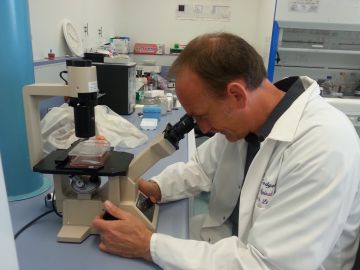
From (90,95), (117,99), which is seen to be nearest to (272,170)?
(90,95)

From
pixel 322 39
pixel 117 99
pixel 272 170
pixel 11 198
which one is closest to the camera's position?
pixel 272 170

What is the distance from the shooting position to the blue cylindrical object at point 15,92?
975 millimetres

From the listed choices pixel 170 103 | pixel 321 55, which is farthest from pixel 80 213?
pixel 321 55

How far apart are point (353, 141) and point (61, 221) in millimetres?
860

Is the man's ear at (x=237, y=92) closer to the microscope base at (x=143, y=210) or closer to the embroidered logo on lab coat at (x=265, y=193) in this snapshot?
the embroidered logo on lab coat at (x=265, y=193)

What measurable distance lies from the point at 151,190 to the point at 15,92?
558 millimetres

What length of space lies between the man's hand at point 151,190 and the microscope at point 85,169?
134 millimetres

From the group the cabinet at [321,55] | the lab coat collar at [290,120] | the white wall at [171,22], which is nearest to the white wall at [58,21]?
the white wall at [171,22]

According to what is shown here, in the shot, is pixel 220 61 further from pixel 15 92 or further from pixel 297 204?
pixel 15 92

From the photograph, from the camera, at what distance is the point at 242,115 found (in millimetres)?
953

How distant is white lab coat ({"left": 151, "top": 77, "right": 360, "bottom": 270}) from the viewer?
0.71 metres

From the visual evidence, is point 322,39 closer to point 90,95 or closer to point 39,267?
point 90,95

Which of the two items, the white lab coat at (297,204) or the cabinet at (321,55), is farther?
the cabinet at (321,55)

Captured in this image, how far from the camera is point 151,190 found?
3.55ft
